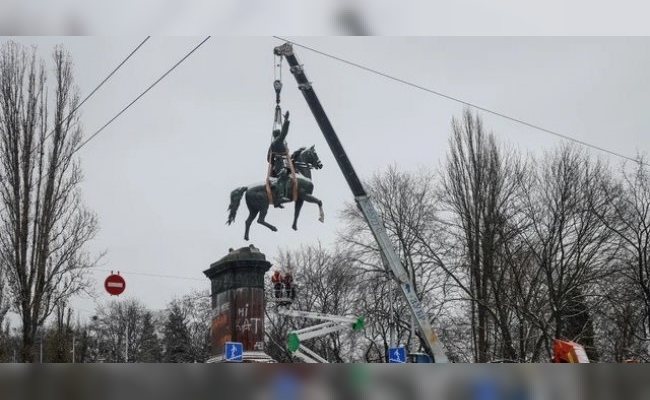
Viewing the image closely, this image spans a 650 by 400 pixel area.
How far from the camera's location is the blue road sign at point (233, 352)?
15.5 meters

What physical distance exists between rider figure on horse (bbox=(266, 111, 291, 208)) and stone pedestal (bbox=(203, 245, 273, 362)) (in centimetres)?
141

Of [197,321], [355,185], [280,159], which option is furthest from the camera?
[197,321]

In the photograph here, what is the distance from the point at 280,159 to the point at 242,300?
338 cm

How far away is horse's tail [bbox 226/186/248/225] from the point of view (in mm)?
18277

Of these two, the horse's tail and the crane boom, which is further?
the horse's tail

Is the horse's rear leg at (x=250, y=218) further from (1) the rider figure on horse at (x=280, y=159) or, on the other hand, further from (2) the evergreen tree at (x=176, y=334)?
(2) the evergreen tree at (x=176, y=334)

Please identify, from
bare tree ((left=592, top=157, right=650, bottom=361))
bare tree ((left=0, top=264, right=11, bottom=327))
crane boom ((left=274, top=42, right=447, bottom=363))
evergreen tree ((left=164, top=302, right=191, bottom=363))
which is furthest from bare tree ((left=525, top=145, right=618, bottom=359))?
evergreen tree ((left=164, top=302, right=191, bottom=363))

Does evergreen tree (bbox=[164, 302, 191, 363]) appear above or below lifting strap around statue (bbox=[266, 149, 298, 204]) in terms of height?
below

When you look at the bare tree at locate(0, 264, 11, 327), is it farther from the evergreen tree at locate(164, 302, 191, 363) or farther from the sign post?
the evergreen tree at locate(164, 302, 191, 363)

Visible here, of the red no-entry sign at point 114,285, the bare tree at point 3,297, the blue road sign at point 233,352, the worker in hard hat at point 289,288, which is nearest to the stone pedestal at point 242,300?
the blue road sign at point 233,352

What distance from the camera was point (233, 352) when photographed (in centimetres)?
1563

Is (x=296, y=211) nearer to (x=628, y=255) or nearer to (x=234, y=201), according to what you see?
(x=234, y=201)

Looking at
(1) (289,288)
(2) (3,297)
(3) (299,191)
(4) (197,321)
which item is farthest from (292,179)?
(4) (197,321)

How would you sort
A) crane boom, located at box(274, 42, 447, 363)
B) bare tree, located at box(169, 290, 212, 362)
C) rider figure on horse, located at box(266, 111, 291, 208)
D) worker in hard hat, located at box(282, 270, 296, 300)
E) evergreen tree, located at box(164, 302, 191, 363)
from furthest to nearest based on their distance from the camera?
evergreen tree, located at box(164, 302, 191, 363) → bare tree, located at box(169, 290, 212, 362) → worker in hard hat, located at box(282, 270, 296, 300) → rider figure on horse, located at box(266, 111, 291, 208) → crane boom, located at box(274, 42, 447, 363)
